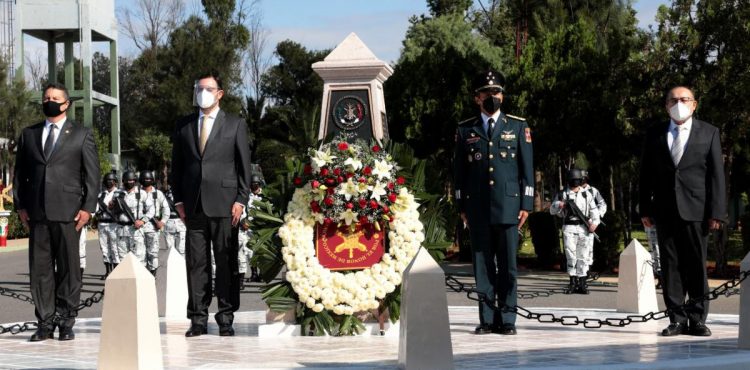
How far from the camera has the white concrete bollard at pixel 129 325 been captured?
7.67m

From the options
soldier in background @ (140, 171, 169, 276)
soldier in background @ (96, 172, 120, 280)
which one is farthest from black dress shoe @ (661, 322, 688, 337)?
soldier in background @ (96, 172, 120, 280)

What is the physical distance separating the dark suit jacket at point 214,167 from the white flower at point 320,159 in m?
0.60

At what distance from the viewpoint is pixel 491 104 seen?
1023 centimetres

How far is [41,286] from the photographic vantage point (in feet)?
33.7

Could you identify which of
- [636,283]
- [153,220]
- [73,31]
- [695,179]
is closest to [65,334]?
[695,179]

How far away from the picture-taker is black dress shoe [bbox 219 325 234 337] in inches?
406

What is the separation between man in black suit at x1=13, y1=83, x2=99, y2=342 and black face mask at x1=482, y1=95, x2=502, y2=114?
3460 mm

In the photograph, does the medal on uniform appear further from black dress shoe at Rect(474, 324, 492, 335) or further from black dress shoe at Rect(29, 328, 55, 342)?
black dress shoe at Rect(29, 328, 55, 342)

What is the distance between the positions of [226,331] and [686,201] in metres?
4.08

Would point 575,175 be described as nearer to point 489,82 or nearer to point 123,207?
point 123,207

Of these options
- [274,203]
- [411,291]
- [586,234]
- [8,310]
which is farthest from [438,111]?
[411,291]

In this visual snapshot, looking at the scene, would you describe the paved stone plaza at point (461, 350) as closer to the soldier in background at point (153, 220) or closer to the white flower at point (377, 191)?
the white flower at point (377, 191)

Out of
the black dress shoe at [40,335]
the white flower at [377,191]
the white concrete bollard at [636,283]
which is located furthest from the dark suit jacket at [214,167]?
the white concrete bollard at [636,283]

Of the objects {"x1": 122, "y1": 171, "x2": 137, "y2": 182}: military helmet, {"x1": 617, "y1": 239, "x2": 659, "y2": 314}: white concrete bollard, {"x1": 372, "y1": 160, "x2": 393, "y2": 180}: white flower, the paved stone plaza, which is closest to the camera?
the paved stone plaza
